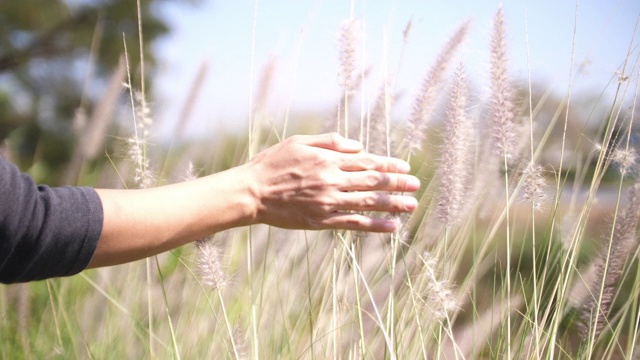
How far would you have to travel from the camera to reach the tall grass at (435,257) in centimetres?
100

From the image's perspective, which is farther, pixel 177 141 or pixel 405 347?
pixel 177 141

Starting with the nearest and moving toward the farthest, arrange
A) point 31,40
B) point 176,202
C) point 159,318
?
point 176,202 → point 159,318 → point 31,40

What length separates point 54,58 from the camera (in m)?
3.01

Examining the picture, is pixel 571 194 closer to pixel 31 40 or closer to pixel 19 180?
pixel 19 180

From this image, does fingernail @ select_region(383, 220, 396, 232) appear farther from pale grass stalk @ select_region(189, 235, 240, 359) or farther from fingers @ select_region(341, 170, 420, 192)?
pale grass stalk @ select_region(189, 235, 240, 359)

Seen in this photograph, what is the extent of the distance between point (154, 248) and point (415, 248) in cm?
44

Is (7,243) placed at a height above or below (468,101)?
below

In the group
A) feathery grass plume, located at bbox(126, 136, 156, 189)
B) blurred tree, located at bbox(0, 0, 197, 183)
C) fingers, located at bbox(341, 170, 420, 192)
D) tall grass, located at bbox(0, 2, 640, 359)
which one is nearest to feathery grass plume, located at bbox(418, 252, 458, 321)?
tall grass, located at bbox(0, 2, 640, 359)

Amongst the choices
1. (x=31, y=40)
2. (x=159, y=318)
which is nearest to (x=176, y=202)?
(x=159, y=318)

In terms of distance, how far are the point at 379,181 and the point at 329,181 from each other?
0.07 metres

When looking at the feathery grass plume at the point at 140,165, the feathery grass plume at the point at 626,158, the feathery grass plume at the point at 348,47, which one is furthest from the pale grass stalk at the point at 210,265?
the feathery grass plume at the point at 626,158

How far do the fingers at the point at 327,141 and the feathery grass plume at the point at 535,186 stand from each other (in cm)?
27

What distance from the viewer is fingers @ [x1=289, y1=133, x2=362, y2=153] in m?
0.95

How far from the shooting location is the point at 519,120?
3.43 feet
